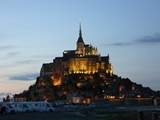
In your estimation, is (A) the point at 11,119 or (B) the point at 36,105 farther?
(B) the point at 36,105

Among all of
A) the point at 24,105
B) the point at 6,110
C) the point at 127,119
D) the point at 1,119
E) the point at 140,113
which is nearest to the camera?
the point at 140,113

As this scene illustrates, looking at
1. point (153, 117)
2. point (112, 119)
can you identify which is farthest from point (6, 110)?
point (153, 117)

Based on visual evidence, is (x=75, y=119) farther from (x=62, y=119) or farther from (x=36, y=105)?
(x=36, y=105)

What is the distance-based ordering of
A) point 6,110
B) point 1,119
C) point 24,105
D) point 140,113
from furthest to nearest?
point 24,105, point 6,110, point 1,119, point 140,113

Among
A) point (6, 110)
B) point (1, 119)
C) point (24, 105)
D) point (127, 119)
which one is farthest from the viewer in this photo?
point (24, 105)

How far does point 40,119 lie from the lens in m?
56.4

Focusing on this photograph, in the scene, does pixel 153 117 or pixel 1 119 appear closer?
pixel 153 117

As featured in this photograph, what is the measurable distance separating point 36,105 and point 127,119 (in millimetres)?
36059

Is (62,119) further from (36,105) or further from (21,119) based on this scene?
(36,105)

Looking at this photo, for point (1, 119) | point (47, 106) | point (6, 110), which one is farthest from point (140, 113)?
point (47, 106)

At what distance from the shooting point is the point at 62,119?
192 ft

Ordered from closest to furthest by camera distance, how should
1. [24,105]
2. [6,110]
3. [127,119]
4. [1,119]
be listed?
[1,119]
[127,119]
[6,110]
[24,105]

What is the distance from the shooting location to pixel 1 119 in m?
55.9

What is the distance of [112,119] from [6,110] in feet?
75.9
